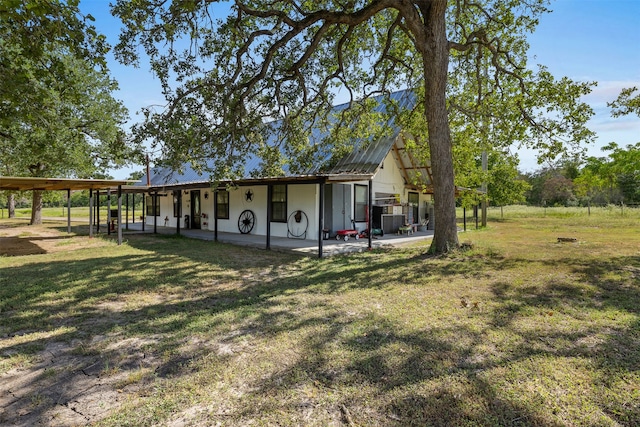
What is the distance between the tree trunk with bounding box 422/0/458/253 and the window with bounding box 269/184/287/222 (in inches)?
245

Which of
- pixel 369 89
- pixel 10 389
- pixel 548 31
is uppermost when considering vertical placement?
pixel 548 31

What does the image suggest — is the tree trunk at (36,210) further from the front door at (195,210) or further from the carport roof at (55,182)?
the front door at (195,210)

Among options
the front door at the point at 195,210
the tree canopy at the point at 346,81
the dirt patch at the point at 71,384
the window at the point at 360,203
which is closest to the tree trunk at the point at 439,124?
the tree canopy at the point at 346,81

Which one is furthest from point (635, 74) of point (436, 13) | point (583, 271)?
point (583, 271)

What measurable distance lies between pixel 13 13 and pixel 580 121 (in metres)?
12.6

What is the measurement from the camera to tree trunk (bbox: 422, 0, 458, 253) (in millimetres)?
8648

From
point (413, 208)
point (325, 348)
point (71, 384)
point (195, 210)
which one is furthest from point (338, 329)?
point (195, 210)

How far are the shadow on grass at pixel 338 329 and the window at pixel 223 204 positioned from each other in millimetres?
7858

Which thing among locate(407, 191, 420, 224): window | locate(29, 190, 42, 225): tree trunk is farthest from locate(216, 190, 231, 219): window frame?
locate(29, 190, 42, 225): tree trunk

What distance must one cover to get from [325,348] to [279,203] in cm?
1049

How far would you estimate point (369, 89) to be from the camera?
41.0 feet

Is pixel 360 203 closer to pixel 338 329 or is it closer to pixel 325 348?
pixel 338 329

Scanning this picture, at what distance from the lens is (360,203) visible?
45.6 ft

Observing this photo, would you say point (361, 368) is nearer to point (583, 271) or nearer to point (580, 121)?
point (583, 271)
